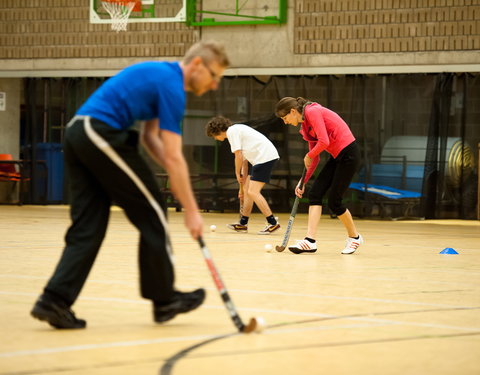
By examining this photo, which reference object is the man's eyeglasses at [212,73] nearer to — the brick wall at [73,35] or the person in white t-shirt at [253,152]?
the person in white t-shirt at [253,152]

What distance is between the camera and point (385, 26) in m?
16.6

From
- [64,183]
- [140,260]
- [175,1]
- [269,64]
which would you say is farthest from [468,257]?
[64,183]

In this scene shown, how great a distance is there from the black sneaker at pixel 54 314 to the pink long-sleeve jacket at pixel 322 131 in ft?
14.5

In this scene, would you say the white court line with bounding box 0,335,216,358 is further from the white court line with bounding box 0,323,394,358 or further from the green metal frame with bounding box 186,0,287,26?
the green metal frame with bounding box 186,0,287,26

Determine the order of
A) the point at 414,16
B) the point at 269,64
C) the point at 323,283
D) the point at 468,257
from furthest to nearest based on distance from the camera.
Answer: the point at 269,64 → the point at 414,16 → the point at 468,257 → the point at 323,283

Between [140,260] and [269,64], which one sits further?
[269,64]

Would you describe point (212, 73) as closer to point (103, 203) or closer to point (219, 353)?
point (103, 203)

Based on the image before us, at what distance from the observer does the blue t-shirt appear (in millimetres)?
4125

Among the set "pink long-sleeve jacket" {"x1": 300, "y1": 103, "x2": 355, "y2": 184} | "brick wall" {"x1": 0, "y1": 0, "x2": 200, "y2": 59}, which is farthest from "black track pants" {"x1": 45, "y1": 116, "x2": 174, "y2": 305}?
"brick wall" {"x1": 0, "y1": 0, "x2": 200, "y2": 59}

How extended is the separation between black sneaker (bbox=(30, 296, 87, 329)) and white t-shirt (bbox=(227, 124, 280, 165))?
296 inches

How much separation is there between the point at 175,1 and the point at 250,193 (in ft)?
23.8

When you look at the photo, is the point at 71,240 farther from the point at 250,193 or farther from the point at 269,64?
the point at 269,64

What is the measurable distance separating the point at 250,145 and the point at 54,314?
7.69 meters

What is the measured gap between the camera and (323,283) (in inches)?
248
